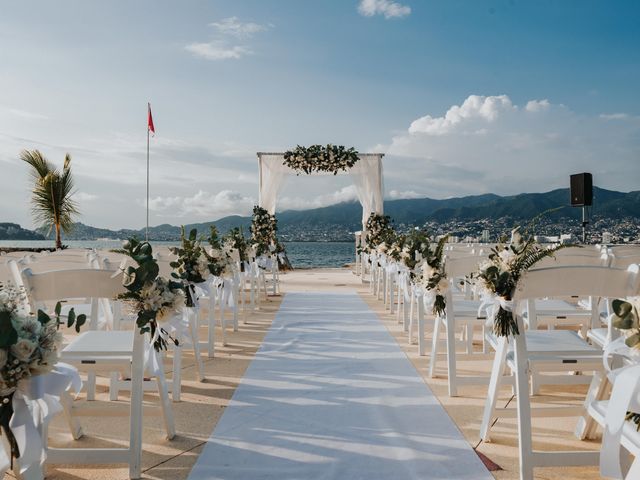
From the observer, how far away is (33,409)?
156cm

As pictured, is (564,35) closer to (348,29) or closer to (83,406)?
(348,29)

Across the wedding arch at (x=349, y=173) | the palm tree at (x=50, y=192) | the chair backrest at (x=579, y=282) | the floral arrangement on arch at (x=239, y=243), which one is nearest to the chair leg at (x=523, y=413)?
the chair backrest at (x=579, y=282)

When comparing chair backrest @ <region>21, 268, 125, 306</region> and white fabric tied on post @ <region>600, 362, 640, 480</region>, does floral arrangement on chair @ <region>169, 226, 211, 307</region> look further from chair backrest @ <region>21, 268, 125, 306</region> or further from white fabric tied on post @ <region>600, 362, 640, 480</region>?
white fabric tied on post @ <region>600, 362, 640, 480</region>

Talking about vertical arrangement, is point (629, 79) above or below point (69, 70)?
above

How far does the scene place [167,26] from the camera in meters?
9.10

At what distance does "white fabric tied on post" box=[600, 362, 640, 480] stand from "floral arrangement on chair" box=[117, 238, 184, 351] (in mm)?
1687

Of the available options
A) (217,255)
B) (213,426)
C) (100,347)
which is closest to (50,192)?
(217,255)

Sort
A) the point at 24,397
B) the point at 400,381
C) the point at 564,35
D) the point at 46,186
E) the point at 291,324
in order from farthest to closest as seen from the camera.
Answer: the point at 564,35 < the point at 46,186 < the point at 291,324 < the point at 400,381 < the point at 24,397

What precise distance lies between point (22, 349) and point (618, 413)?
1.62 m

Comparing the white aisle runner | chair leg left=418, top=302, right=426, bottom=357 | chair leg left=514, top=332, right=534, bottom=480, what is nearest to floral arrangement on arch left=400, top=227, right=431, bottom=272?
chair leg left=418, top=302, right=426, bottom=357

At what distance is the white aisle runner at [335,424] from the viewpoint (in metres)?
2.30

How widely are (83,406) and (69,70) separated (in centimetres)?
775

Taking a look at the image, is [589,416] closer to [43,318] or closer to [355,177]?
[43,318]

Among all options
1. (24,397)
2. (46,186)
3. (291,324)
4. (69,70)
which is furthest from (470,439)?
(46,186)
